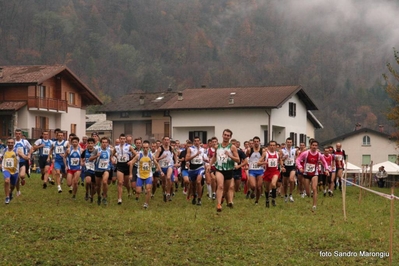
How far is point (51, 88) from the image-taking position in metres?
66.1

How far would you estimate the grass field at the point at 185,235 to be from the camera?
515 inches

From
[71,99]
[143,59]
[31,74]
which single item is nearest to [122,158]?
[31,74]

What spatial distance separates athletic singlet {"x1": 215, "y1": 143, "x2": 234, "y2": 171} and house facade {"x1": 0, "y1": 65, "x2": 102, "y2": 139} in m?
41.7

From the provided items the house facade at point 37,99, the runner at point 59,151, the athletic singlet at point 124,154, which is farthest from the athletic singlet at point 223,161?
the house facade at point 37,99

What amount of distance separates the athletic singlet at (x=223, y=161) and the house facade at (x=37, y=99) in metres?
41.7

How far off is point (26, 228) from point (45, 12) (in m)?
153

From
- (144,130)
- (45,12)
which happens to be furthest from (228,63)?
(144,130)

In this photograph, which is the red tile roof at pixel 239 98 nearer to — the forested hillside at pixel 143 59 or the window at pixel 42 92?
the window at pixel 42 92

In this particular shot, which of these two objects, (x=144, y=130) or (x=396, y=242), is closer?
(x=396, y=242)

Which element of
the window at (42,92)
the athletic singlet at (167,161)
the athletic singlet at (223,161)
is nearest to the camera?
the athletic singlet at (223,161)

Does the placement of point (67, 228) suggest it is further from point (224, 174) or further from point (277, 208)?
point (277, 208)

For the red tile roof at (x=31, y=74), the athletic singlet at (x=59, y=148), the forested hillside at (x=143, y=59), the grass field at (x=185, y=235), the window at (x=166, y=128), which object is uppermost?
the forested hillside at (x=143, y=59)

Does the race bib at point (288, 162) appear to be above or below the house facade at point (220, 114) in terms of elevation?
below

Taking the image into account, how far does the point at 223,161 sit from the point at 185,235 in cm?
493
